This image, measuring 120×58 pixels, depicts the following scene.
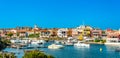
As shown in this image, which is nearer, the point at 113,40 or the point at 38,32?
the point at 113,40

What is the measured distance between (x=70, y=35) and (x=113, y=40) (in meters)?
13.0

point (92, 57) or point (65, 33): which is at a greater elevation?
point (65, 33)

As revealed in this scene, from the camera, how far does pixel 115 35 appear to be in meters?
67.1

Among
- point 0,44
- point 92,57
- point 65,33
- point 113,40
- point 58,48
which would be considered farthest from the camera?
point 65,33

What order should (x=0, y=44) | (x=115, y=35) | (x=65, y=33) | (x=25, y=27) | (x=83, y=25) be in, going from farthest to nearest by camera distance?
(x=25, y=27)
(x=83, y=25)
(x=65, y=33)
(x=115, y=35)
(x=0, y=44)

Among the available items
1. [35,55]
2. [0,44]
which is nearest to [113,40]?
[0,44]

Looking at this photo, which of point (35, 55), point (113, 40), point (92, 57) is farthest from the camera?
point (113, 40)

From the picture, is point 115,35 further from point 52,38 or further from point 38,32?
point 38,32

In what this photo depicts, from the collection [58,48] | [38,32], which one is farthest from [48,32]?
[58,48]

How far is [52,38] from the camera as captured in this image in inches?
2719

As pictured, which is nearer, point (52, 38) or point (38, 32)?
point (52, 38)

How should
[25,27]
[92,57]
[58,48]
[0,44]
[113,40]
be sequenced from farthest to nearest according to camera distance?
[25,27], [113,40], [58,48], [0,44], [92,57]

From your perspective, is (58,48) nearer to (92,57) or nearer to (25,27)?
(92,57)

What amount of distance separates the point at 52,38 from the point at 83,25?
11869mm
